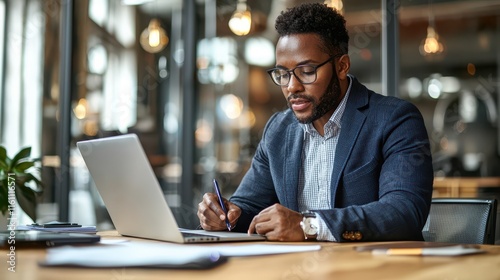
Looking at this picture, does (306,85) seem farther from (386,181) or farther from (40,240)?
(40,240)

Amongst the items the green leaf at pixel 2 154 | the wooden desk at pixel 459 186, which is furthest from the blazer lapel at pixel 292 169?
the wooden desk at pixel 459 186

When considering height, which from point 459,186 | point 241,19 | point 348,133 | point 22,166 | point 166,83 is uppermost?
point 241,19

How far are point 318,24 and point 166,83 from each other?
3.98 m

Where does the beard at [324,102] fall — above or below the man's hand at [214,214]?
above

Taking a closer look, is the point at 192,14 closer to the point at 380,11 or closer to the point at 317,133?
the point at 380,11

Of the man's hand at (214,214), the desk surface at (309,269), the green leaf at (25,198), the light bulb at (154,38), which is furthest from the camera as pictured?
the light bulb at (154,38)

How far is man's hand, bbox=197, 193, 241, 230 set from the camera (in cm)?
200

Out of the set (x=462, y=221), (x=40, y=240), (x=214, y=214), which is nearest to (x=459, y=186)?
(x=462, y=221)

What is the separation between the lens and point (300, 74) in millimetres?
2148

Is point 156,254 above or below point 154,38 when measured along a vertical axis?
below

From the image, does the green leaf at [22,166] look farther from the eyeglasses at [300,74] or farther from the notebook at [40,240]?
the notebook at [40,240]

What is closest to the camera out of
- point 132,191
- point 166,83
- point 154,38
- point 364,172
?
point 132,191

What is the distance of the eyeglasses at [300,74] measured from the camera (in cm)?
213

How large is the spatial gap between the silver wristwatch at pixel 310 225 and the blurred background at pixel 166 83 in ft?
8.75
